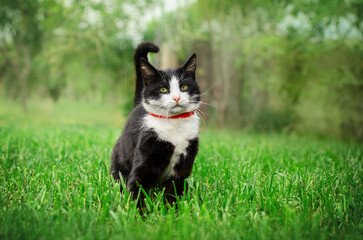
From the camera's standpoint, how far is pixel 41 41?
1192 cm

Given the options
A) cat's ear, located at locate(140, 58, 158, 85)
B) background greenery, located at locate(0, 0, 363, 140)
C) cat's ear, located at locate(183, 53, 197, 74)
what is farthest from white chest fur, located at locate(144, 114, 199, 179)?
background greenery, located at locate(0, 0, 363, 140)

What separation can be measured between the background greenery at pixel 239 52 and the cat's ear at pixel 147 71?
5.10 meters

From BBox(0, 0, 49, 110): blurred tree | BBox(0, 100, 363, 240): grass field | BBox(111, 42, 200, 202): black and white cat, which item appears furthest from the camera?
BBox(0, 0, 49, 110): blurred tree

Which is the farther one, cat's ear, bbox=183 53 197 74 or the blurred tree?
the blurred tree

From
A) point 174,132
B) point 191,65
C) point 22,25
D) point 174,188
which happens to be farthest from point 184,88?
point 22,25

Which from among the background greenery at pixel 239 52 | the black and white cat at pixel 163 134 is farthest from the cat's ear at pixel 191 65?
the background greenery at pixel 239 52

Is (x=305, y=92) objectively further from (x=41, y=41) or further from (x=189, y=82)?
(x=41, y=41)

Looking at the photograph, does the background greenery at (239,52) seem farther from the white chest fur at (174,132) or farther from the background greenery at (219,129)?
the white chest fur at (174,132)

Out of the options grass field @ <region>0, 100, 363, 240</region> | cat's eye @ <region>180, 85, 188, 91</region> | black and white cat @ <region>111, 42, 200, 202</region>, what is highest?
cat's eye @ <region>180, 85, 188, 91</region>

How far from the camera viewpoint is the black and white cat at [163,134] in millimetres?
1923

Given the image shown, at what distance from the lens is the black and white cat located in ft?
6.31

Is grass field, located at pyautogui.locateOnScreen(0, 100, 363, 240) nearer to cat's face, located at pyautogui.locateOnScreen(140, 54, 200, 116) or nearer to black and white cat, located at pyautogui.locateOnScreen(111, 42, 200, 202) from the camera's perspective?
black and white cat, located at pyautogui.locateOnScreen(111, 42, 200, 202)

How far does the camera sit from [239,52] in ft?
31.8

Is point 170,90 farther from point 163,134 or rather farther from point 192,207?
point 192,207
